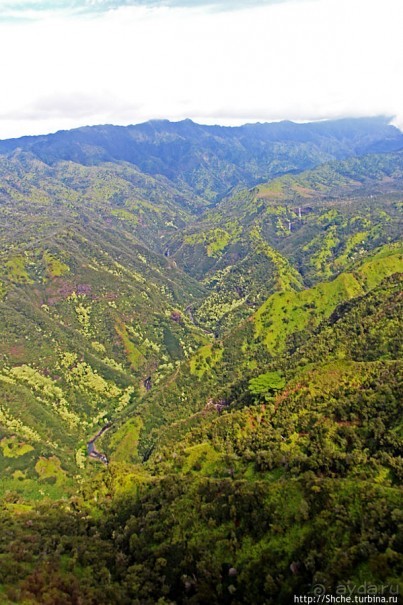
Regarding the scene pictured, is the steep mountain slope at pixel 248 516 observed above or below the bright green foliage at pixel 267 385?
above

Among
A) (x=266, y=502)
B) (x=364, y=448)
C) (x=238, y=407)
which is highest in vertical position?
(x=266, y=502)

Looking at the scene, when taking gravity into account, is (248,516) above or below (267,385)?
above

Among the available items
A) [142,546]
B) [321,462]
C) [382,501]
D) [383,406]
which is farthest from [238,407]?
[382,501]

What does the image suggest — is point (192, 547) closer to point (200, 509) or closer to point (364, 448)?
point (200, 509)

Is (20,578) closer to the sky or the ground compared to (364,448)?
closer to the sky

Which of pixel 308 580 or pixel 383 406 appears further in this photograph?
pixel 383 406

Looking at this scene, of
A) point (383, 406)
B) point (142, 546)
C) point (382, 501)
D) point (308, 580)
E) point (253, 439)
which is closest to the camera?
point (308, 580)

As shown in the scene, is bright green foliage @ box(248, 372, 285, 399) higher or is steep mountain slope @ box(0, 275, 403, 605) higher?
steep mountain slope @ box(0, 275, 403, 605)

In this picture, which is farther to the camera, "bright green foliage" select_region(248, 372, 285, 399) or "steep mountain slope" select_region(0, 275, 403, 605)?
"bright green foliage" select_region(248, 372, 285, 399)

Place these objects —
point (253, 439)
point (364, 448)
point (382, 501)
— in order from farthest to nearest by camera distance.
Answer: point (253, 439), point (364, 448), point (382, 501)

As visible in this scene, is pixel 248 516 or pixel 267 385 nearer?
pixel 248 516

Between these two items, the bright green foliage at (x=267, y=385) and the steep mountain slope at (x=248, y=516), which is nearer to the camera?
the steep mountain slope at (x=248, y=516)
